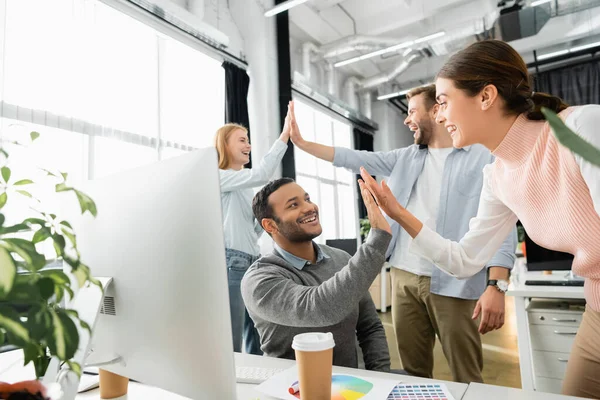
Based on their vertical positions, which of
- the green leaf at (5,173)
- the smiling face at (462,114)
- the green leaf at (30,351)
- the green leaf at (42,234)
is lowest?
the green leaf at (30,351)

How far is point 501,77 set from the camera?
1.10 m

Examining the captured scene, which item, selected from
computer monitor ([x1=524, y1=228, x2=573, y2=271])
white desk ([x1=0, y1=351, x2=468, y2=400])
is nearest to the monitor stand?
white desk ([x1=0, y1=351, x2=468, y2=400])

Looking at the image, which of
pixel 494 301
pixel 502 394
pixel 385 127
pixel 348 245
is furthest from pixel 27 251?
pixel 385 127

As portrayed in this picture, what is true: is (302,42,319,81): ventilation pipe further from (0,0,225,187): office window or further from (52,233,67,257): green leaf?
(52,233,67,257): green leaf

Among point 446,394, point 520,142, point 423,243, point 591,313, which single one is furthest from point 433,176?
point 446,394

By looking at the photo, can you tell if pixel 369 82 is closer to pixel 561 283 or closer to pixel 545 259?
pixel 545 259

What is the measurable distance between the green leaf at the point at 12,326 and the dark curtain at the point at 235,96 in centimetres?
369

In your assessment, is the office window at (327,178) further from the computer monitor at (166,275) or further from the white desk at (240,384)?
the computer monitor at (166,275)

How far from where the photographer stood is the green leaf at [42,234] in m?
0.45

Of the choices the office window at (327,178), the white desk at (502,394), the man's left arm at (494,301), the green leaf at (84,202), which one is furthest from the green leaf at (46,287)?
the office window at (327,178)

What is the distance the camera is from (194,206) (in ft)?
1.98

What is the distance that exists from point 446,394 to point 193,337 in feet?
1.65

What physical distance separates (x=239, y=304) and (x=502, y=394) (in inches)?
64.4

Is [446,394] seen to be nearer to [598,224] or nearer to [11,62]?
[598,224]
